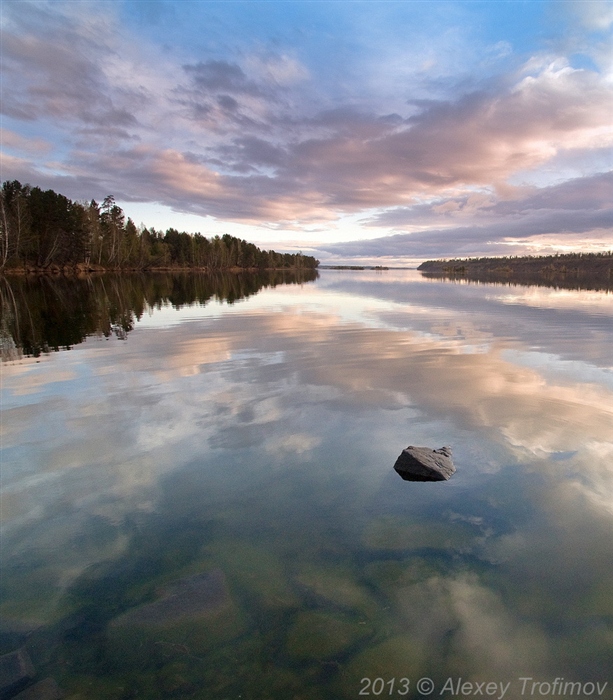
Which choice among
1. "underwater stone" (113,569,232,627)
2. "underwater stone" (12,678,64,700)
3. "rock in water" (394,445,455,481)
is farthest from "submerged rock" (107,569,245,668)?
"rock in water" (394,445,455,481)

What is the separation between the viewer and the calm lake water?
158 inches

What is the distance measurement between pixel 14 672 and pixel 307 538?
137 inches

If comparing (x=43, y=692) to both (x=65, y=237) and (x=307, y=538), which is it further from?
(x=65, y=237)

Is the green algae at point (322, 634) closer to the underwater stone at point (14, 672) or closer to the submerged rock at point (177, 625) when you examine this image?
the submerged rock at point (177, 625)

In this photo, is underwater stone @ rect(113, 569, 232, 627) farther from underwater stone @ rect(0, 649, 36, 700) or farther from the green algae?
the green algae

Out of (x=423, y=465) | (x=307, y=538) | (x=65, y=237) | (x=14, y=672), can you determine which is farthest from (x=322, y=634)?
(x=65, y=237)

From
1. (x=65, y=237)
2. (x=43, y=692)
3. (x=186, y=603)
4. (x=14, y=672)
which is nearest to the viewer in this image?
(x=43, y=692)

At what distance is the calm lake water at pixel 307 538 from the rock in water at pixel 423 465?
20 cm

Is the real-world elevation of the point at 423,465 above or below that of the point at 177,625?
above

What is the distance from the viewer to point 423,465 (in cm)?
726

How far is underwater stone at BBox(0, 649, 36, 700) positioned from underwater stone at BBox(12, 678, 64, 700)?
0.30 ft

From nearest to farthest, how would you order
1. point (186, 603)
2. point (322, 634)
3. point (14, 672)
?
point (14, 672) → point (322, 634) → point (186, 603)

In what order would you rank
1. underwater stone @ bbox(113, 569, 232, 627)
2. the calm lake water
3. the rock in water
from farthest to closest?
the rock in water < underwater stone @ bbox(113, 569, 232, 627) < the calm lake water

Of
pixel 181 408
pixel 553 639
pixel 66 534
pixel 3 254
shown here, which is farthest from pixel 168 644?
pixel 3 254
